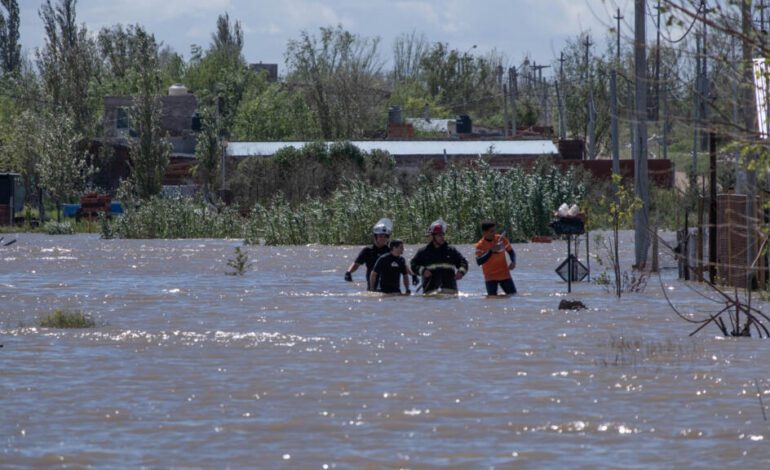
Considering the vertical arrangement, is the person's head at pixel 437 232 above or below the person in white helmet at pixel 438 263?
above

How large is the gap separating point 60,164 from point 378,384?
59.0 meters

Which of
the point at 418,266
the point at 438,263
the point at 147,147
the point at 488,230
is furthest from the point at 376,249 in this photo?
the point at 147,147

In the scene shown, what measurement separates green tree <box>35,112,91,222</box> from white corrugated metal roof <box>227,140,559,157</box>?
706 cm

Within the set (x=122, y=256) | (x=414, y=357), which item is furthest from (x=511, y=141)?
(x=414, y=357)

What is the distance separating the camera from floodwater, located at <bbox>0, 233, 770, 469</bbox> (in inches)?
426

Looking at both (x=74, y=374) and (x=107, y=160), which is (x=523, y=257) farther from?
(x=107, y=160)

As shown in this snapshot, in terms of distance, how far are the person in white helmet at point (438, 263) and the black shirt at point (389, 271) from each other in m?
0.25

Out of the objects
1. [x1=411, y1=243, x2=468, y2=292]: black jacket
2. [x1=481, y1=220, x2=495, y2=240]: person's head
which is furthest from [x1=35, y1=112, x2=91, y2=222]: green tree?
[x1=481, y1=220, x2=495, y2=240]: person's head

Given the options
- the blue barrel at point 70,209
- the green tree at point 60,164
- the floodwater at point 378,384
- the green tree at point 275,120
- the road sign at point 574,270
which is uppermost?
the green tree at point 275,120

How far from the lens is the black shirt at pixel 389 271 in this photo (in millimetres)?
21938

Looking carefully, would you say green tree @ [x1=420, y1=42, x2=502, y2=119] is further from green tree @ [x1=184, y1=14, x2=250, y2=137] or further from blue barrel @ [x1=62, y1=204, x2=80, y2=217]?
blue barrel @ [x1=62, y1=204, x2=80, y2=217]

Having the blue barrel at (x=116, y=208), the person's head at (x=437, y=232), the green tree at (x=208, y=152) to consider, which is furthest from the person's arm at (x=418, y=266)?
the green tree at (x=208, y=152)

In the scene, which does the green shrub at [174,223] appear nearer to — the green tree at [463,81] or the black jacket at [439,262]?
the black jacket at [439,262]

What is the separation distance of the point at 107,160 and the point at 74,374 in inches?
2499
